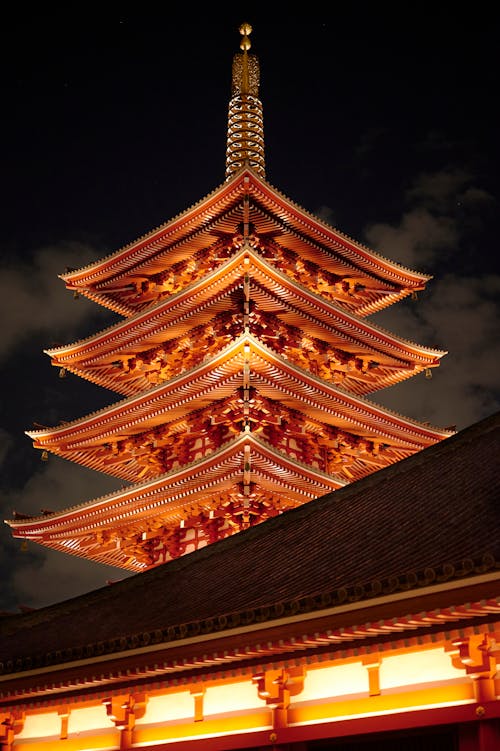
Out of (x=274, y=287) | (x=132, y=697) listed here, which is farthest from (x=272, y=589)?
(x=274, y=287)

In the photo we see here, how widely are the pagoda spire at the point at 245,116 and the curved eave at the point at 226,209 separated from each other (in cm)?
513

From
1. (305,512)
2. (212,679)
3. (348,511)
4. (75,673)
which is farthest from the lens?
(305,512)

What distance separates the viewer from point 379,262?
3033 cm

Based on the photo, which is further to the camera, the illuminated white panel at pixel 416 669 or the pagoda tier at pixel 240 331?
the pagoda tier at pixel 240 331

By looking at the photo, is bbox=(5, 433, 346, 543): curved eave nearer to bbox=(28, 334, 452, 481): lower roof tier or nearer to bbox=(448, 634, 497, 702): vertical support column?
bbox=(28, 334, 452, 481): lower roof tier

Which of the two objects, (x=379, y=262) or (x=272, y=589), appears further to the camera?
(x=379, y=262)

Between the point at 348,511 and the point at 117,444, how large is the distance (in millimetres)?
17302

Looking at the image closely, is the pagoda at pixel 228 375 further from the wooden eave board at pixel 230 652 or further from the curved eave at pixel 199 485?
the wooden eave board at pixel 230 652

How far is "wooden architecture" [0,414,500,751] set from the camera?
26.4 feet

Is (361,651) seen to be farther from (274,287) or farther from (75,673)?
(274,287)

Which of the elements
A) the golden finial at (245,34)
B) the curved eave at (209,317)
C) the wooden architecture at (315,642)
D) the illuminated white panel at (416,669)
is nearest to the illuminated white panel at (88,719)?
the wooden architecture at (315,642)

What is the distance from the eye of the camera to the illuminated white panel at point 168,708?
1081 cm

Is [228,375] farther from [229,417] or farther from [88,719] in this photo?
[88,719]

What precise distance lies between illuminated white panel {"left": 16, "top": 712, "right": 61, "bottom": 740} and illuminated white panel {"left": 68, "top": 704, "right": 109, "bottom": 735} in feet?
0.97
